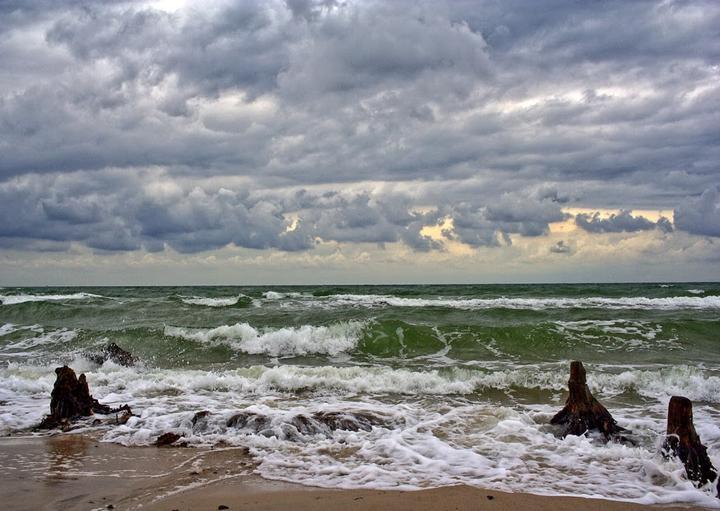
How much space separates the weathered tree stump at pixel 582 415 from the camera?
703 cm

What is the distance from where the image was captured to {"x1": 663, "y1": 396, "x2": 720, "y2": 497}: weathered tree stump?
216 inches

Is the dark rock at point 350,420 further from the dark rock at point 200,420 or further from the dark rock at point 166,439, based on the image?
the dark rock at point 166,439

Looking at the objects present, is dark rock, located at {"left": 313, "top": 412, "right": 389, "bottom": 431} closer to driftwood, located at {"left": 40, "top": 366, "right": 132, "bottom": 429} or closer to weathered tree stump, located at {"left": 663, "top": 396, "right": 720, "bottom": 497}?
driftwood, located at {"left": 40, "top": 366, "right": 132, "bottom": 429}

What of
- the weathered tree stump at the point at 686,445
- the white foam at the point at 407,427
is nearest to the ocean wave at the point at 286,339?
the white foam at the point at 407,427

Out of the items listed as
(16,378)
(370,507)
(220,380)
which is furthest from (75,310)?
(370,507)

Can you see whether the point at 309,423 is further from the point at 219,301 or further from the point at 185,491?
the point at 219,301

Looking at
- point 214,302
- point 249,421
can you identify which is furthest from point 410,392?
point 214,302

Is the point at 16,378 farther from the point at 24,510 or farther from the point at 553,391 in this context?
the point at 553,391

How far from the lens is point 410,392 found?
34.0 feet

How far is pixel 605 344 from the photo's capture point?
16031mm

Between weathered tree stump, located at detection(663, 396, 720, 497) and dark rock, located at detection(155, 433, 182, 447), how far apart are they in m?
5.62

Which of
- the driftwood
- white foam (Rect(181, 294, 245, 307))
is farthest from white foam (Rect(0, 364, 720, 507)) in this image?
white foam (Rect(181, 294, 245, 307))

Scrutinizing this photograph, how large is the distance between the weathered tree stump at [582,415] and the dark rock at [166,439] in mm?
4845

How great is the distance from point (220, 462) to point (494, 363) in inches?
343
